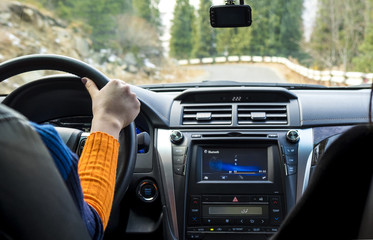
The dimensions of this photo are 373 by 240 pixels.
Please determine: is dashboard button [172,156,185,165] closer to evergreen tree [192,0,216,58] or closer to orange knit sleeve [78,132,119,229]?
orange knit sleeve [78,132,119,229]

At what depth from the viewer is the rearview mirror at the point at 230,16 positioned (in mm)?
3292

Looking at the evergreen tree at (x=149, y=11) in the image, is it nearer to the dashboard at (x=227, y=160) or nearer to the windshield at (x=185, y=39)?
the windshield at (x=185, y=39)

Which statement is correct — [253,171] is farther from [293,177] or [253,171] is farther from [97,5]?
[97,5]

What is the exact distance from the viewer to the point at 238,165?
10.9ft

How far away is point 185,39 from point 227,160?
420 inches

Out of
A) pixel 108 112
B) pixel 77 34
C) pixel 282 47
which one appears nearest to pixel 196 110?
pixel 108 112

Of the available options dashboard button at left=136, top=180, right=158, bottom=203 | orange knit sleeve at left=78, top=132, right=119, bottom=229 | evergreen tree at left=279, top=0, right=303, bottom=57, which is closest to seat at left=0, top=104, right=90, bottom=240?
orange knit sleeve at left=78, top=132, right=119, bottom=229

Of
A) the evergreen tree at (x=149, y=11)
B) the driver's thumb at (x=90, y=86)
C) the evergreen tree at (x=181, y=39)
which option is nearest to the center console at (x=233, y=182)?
the driver's thumb at (x=90, y=86)

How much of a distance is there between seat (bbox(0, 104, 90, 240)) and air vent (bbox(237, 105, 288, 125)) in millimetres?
2543

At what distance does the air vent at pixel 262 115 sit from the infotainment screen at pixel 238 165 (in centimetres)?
22

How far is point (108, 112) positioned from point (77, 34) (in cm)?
1471

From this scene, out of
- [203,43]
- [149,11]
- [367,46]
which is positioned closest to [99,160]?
[149,11]

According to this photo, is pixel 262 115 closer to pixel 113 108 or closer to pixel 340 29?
pixel 113 108

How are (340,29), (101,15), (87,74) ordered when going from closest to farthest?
(87,74), (101,15), (340,29)
